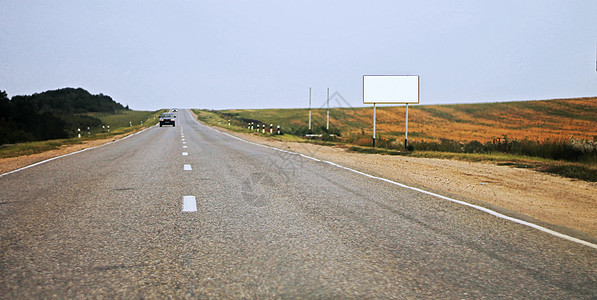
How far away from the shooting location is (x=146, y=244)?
4691 mm

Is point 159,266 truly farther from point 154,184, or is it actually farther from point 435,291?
point 154,184

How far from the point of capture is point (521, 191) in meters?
9.55

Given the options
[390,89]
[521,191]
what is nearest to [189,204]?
[521,191]

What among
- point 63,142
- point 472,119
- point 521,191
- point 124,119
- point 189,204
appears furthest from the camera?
point 124,119

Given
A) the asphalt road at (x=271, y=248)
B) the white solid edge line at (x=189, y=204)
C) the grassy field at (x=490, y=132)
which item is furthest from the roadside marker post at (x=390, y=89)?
the white solid edge line at (x=189, y=204)

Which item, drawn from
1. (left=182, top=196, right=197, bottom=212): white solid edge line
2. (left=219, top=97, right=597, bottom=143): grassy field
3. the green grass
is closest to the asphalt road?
(left=182, top=196, right=197, bottom=212): white solid edge line

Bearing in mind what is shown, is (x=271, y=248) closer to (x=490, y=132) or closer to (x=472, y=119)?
(x=490, y=132)

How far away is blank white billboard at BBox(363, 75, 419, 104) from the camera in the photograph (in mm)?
24641

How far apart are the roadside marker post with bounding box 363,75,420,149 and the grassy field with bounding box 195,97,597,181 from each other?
2578 mm

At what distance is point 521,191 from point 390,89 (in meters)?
16.1

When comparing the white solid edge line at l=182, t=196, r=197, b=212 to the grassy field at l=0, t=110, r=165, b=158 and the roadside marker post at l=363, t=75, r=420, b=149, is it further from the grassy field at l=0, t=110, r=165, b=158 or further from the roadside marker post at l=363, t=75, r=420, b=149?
the roadside marker post at l=363, t=75, r=420, b=149

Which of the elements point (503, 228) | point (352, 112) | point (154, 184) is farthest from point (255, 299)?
point (352, 112)

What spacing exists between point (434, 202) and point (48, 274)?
572cm

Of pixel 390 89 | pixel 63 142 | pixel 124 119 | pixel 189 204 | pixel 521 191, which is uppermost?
pixel 390 89
